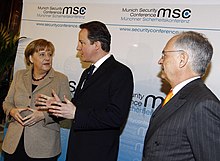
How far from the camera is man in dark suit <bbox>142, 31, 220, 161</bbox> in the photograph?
1441 mm

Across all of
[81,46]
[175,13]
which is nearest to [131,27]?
[175,13]

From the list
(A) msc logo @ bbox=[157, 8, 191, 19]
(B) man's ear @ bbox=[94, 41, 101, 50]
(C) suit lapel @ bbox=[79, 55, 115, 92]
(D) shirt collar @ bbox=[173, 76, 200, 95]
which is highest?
(A) msc logo @ bbox=[157, 8, 191, 19]

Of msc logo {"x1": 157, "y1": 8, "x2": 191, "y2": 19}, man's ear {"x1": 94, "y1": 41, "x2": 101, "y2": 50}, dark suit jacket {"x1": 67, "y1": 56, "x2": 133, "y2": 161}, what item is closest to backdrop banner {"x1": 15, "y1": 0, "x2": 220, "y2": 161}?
msc logo {"x1": 157, "y1": 8, "x2": 191, "y2": 19}

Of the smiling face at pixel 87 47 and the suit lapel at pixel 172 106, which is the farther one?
the smiling face at pixel 87 47

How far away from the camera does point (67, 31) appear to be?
10.6ft

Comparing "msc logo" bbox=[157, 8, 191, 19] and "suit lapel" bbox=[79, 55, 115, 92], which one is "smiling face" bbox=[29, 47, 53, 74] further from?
"msc logo" bbox=[157, 8, 191, 19]

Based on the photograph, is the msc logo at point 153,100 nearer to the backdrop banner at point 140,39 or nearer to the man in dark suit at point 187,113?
the backdrop banner at point 140,39

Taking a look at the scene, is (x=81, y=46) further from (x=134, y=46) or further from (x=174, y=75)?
(x=174, y=75)

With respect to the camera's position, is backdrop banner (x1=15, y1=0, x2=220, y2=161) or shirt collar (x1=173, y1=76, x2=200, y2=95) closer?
shirt collar (x1=173, y1=76, x2=200, y2=95)

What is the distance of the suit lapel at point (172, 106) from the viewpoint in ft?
5.22

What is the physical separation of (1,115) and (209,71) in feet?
14.9

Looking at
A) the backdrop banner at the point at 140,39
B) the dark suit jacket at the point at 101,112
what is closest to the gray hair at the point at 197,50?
the dark suit jacket at the point at 101,112

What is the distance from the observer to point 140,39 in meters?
2.71

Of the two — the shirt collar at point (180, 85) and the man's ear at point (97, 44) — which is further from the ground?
the man's ear at point (97, 44)
